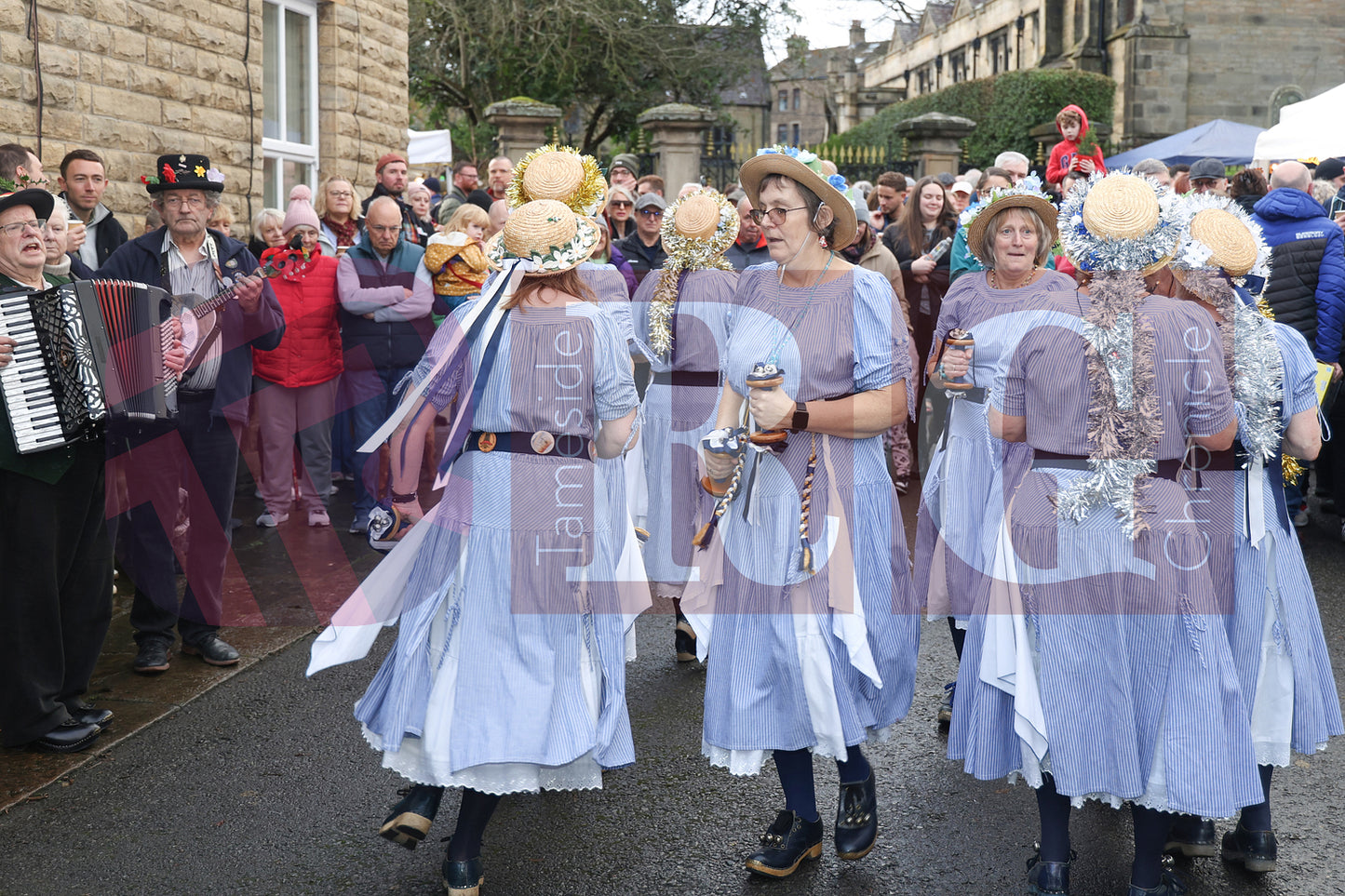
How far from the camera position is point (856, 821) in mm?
3783

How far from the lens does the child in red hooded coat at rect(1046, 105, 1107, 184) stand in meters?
10.6

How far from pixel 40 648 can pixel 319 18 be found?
27.1ft

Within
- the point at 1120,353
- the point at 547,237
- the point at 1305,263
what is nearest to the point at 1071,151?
the point at 1305,263

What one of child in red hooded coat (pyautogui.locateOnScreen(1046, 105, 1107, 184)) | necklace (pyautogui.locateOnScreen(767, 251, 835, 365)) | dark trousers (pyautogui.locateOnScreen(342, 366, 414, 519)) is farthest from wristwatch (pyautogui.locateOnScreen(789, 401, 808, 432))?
child in red hooded coat (pyautogui.locateOnScreen(1046, 105, 1107, 184))

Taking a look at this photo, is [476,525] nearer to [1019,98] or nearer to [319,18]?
[319,18]

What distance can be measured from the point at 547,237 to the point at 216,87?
24.1 ft

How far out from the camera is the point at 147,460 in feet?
17.8

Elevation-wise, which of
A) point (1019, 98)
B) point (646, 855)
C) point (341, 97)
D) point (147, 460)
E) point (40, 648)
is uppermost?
point (1019, 98)

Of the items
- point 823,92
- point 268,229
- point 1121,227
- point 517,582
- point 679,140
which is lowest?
point 517,582

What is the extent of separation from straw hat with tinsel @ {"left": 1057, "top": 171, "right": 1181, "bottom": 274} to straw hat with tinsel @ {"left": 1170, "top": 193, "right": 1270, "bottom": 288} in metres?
0.20

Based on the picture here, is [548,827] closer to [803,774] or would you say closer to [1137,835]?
[803,774]

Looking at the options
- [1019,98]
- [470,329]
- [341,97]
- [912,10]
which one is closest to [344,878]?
[470,329]

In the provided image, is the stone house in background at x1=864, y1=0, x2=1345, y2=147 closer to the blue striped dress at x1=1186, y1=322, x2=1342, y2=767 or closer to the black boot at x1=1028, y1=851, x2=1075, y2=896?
the blue striped dress at x1=1186, y1=322, x2=1342, y2=767

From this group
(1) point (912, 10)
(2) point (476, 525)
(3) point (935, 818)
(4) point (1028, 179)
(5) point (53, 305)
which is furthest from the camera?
(1) point (912, 10)
